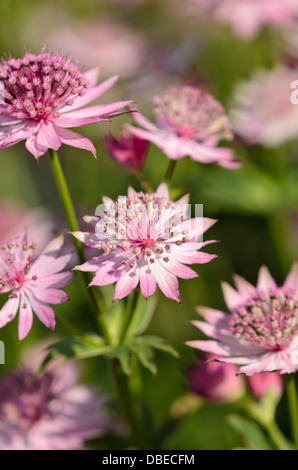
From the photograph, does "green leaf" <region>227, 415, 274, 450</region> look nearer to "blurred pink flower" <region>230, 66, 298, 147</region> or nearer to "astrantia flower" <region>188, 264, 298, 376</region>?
"astrantia flower" <region>188, 264, 298, 376</region>

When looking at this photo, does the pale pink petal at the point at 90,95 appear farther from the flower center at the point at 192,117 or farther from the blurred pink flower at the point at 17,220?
the blurred pink flower at the point at 17,220

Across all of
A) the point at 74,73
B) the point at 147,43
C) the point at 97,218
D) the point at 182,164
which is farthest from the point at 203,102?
the point at 147,43

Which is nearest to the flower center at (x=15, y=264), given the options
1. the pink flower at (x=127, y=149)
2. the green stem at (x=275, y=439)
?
the pink flower at (x=127, y=149)

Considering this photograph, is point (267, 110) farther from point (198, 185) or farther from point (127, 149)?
point (127, 149)

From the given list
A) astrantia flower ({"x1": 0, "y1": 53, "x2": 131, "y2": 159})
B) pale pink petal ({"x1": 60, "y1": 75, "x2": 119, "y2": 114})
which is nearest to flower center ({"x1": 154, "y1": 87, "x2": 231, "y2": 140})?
pale pink petal ({"x1": 60, "y1": 75, "x2": 119, "y2": 114})

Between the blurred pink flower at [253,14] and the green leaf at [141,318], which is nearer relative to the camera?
the green leaf at [141,318]

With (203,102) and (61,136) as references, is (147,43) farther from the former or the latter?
(61,136)
